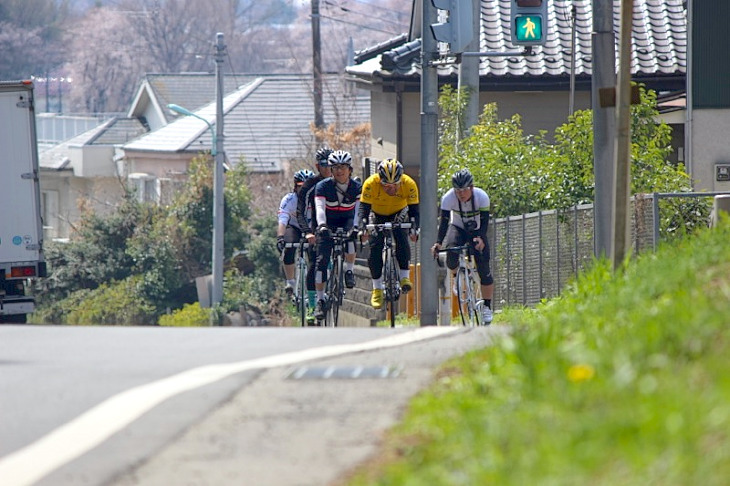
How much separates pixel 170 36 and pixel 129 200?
204ft

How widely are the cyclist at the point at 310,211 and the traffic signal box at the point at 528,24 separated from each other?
2.66 metres

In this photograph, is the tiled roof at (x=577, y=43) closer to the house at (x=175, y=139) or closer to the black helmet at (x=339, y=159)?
the black helmet at (x=339, y=159)

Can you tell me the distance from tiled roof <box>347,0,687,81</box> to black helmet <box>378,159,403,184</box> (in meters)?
13.9

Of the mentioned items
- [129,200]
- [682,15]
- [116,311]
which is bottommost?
[116,311]

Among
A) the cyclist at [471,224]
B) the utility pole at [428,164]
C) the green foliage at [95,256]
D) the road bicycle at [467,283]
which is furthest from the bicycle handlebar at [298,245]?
the green foliage at [95,256]

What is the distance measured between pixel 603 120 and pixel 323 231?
3.58 metres

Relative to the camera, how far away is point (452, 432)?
19.4 ft

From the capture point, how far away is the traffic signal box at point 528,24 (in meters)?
16.2

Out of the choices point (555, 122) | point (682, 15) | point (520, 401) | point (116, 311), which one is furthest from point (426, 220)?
point (116, 311)

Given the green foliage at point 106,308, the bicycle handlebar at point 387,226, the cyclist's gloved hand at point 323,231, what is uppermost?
the bicycle handlebar at point 387,226

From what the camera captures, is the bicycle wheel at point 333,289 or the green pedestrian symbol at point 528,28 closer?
the bicycle wheel at point 333,289

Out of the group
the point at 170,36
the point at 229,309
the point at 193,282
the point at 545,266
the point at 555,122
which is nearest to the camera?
the point at 545,266

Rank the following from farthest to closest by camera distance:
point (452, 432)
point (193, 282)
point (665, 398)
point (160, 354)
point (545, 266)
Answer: point (193, 282)
point (545, 266)
point (160, 354)
point (452, 432)
point (665, 398)

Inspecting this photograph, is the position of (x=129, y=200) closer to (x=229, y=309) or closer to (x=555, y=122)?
(x=229, y=309)
